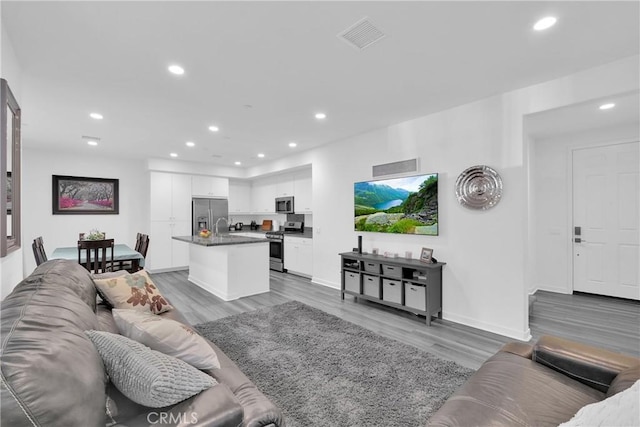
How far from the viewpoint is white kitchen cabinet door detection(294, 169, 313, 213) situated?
6305 mm

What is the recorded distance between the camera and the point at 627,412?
92 centimetres

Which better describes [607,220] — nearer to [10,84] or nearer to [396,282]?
[396,282]

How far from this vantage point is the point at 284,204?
6.90 m

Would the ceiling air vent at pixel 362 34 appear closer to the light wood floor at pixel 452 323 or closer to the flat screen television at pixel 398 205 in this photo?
the flat screen television at pixel 398 205

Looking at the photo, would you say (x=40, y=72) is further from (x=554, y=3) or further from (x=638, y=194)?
(x=638, y=194)

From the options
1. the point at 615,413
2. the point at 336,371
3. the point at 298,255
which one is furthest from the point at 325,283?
the point at 615,413

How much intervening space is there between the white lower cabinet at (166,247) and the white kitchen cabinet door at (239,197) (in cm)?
139

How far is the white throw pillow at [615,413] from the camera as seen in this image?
0.89 meters

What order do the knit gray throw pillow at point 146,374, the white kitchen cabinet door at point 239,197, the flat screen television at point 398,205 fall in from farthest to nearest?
the white kitchen cabinet door at point 239,197 → the flat screen television at point 398,205 → the knit gray throw pillow at point 146,374

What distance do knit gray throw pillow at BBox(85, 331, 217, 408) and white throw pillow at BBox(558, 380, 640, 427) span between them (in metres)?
1.32

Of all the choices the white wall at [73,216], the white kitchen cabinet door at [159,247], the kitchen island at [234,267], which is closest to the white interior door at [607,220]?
the kitchen island at [234,267]

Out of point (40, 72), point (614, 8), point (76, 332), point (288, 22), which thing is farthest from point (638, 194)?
point (40, 72)

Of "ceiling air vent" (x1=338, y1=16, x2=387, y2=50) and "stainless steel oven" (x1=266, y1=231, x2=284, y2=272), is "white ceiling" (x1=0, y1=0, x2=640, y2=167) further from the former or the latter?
"stainless steel oven" (x1=266, y1=231, x2=284, y2=272)

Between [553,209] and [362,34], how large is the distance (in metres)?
4.72
